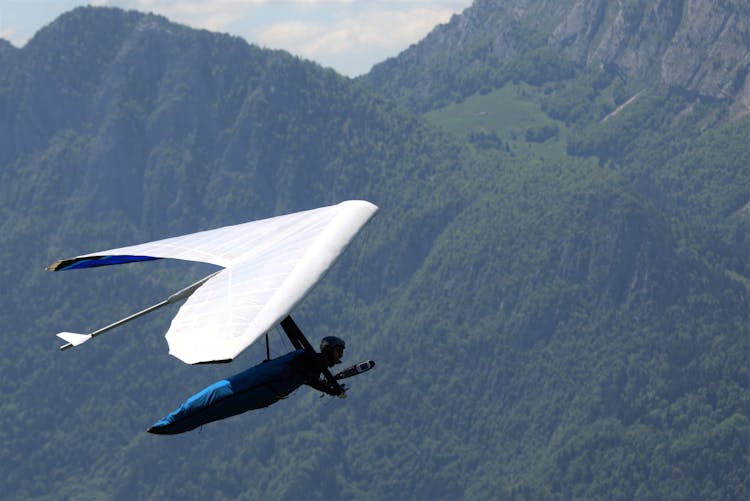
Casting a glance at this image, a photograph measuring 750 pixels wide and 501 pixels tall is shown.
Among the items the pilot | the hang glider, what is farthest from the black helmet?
the hang glider

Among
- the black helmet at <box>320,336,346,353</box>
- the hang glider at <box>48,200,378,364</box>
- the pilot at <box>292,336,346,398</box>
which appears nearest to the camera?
the hang glider at <box>48,200,378,364</box>

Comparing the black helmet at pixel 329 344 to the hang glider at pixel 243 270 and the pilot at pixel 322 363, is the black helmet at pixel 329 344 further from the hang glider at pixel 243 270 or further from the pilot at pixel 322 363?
the hang glider at pixel 243 270

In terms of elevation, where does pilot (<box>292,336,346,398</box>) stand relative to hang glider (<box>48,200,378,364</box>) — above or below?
below

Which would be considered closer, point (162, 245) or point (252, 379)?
point (252, 379)

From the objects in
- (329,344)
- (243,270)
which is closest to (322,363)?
(329,344)

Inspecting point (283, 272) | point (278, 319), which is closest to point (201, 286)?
point (283, 272)

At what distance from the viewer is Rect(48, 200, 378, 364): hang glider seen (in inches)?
1558

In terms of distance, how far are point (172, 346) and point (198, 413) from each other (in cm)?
473

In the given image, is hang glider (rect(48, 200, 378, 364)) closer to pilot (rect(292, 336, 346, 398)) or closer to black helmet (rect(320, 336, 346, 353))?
black helmet (rect(320, 336, 346, 353))

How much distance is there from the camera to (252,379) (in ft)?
150

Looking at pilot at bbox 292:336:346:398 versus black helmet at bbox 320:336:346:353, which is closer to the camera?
pilot at bbox 292:336:346:398

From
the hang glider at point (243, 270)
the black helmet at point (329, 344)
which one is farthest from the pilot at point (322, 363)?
the hang glider at point (243, 270)

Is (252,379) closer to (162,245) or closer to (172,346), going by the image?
(172,346)

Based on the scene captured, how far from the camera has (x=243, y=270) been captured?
157 feet
